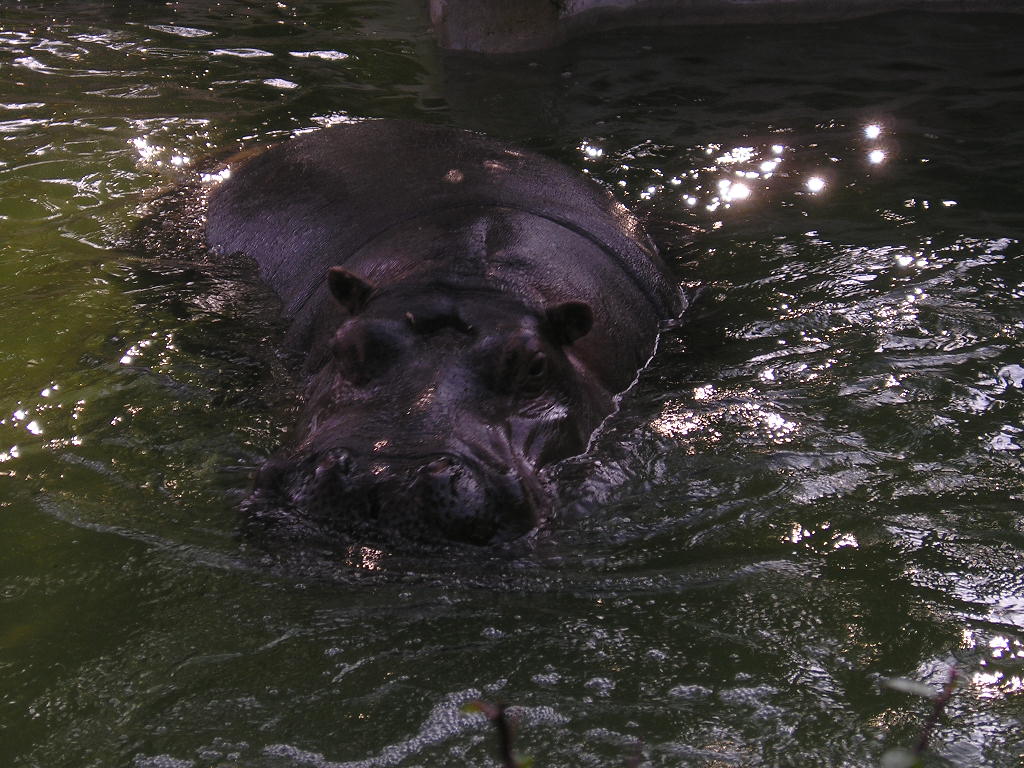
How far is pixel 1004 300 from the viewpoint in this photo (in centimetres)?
576

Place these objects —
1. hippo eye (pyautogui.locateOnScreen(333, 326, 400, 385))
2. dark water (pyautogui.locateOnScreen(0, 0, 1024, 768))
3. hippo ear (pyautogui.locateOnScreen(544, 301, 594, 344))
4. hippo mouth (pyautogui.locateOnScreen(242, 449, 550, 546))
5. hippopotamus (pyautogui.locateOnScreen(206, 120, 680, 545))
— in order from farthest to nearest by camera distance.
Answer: hippo ear (pyautogui.locateOnScreen(544, 301, 594, 344)) < hippo eye (pyautogui.locateOnScreen(333, 326, 400, 385)) < hippopotamus (pyautogui.locateOnScreen(206, 120, 680, 545)) < hippo mouth (pyautogui.locateOnScreen(242, 449, 550, 546)) < dark water (pyautogui.locateOnScreen(0, 0, 1024, 768))

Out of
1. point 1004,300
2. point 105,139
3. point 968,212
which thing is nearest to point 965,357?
point 1004,300

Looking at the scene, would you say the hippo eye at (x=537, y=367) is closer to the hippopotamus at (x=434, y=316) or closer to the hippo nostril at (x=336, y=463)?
the hippopotamus at (x=434, y=316)

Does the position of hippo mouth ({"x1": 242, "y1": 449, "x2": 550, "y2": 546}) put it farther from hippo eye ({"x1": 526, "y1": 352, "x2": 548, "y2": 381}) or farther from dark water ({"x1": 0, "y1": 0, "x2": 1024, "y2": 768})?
hippo eye ({"x1": 526, "y1": 352, "x2": 548, "y2": 381})

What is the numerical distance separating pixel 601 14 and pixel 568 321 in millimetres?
7368

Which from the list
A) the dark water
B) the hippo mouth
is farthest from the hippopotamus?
the dark water

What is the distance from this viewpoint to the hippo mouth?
3639mm

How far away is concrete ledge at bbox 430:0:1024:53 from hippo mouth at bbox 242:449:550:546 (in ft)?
25.6

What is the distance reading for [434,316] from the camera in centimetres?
445

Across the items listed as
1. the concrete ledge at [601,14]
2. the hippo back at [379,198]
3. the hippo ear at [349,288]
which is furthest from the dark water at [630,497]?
the concrete ledge at [601,14]

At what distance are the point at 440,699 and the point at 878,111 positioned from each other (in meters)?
7.05

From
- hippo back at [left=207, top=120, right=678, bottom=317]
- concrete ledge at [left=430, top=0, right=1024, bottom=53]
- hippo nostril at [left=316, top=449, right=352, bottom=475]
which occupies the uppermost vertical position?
hippo nostril at [left=316, top=449, right=352, bottom=475]

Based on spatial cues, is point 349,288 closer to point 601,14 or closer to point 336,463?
point 336,463

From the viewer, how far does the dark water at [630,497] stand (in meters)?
2.99
